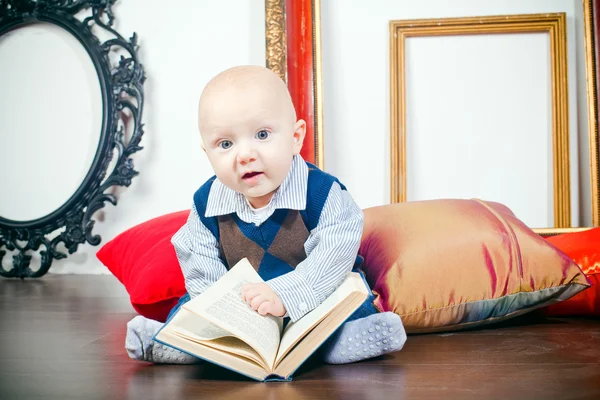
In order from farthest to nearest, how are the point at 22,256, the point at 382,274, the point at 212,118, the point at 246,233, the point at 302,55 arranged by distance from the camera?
the point at 22,256 → the point at 302,55 → the point at 382,274 → the point at 246,233 → the point at 212,118

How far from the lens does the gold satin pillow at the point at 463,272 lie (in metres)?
1.24

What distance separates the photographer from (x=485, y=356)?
105 centimetres

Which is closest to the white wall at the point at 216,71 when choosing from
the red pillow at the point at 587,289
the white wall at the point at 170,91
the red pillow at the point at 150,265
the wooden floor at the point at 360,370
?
the white wall at the point at 170,91

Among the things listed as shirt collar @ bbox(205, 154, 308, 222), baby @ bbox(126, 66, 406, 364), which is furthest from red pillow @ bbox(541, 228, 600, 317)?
shirt collar @ bbox(205, 154, 308, 222)

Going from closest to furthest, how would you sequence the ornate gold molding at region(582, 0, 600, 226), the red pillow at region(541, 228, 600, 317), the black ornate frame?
1. the red pillow at region(541, 228, 600, 317)
2. the ornate gold molding at region(582, 0, 600, 226)
3. the black ornate frame

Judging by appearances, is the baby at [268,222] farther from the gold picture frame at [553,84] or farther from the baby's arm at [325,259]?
the gold picture frame at [553,84]

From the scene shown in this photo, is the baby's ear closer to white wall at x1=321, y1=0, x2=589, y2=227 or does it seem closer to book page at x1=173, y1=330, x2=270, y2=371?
book page at x1=173, y1=330, x2=270, y2=371

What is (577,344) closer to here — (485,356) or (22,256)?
(485,356)

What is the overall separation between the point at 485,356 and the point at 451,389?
0.74 ft

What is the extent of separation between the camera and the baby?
3.13ft

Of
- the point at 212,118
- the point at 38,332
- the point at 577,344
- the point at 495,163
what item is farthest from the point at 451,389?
the point at 495,163

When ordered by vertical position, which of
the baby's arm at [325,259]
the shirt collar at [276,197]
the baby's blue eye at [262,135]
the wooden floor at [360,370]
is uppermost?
the baby's blue eye at [262,135]

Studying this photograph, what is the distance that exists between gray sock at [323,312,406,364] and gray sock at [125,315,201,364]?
24 centimetres

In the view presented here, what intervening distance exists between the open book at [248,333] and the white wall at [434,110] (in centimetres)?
130
